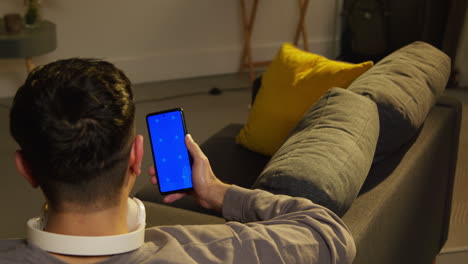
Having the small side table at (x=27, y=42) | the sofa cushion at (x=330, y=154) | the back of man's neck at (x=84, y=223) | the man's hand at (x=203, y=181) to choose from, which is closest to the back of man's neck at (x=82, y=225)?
the back of man's neck at (x=84, y=223)

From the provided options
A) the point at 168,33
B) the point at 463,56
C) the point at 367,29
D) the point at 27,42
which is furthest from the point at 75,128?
the point at 367,29

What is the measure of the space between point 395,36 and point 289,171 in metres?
3.64

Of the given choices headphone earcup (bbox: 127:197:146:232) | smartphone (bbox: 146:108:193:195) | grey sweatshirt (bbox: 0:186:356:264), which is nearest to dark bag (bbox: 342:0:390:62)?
smartphone (bbox: 146:108:193:195)

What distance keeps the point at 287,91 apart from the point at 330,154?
82 centimetres

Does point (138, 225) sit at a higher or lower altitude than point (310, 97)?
higher

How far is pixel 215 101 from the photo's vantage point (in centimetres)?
415

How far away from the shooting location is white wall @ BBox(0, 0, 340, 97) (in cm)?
420

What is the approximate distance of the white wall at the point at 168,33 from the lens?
420 centimetres

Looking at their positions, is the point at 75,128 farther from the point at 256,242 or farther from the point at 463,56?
the point at 463,56

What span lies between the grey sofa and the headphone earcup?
1.33ft

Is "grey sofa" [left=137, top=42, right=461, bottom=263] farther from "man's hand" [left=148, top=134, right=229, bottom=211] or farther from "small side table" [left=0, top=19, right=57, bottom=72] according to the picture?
"small side table" [left=0, top=19, right=57, bottom=72]

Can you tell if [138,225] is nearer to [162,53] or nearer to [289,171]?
[289,171]

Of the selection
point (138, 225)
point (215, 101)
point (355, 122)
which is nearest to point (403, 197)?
point (355, 122)

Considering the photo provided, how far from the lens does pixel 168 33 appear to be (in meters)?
4.52
